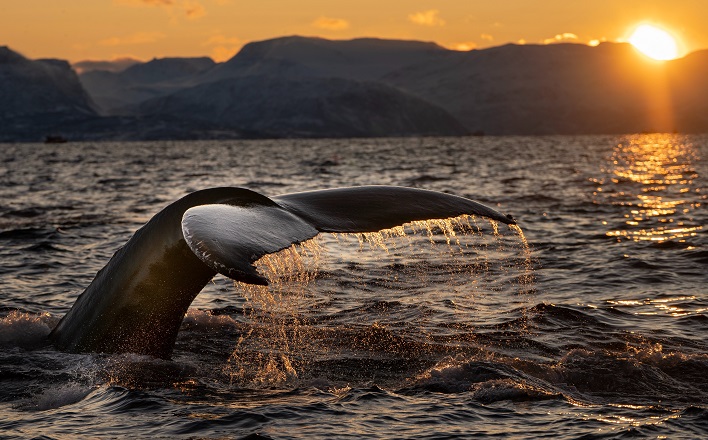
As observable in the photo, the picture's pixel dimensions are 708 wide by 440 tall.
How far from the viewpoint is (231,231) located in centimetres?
453

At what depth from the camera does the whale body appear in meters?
5.52

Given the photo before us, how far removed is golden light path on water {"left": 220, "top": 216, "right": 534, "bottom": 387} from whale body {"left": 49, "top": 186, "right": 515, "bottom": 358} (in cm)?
15

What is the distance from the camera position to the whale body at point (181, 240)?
552cm

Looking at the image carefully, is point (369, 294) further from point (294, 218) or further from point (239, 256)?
point (239, 256)

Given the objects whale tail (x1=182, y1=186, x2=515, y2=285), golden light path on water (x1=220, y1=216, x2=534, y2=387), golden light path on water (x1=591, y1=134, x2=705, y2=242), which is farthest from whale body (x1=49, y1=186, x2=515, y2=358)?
golden light path on water (x1=591, y1=134, x2=705, y2=242)

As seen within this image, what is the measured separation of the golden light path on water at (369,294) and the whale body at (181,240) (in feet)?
0.48

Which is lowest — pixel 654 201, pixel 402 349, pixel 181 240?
pixel 654 201

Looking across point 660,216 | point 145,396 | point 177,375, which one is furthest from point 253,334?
point 660,216

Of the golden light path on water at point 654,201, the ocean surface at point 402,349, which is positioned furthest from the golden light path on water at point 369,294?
the golden light path on water at point 654,201

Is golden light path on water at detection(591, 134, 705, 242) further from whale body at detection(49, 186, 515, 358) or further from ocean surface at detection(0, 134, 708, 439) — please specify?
whale body at detection(49, 186, 515, 358)

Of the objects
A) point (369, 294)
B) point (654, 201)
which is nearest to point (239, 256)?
point (369, 294)

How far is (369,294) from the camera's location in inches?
484

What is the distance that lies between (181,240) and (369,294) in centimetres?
669

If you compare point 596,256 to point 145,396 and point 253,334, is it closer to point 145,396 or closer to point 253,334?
point 253,334
